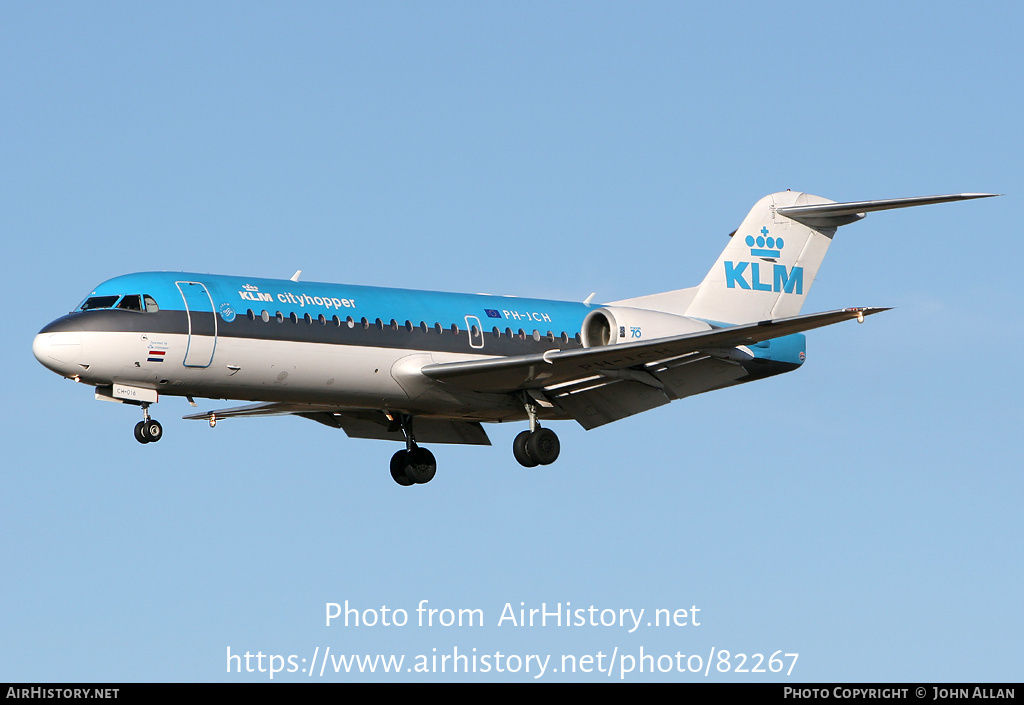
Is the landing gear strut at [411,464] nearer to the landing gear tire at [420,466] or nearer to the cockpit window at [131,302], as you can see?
the landing gear tire at [420,466]

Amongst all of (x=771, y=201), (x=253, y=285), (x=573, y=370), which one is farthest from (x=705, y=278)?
(x=253, y=285)

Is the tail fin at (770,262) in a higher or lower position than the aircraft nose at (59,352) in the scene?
higher

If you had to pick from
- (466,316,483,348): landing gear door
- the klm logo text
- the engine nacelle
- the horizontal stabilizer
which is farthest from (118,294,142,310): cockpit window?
the horizontal stabilizer

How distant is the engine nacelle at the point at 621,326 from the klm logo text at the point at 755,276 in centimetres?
266

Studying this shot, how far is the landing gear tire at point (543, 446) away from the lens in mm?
29781

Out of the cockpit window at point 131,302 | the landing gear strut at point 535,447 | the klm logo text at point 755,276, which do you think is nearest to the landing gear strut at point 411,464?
the landing gear strut at point 535,447

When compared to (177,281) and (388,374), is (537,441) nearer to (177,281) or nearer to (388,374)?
(388,374)

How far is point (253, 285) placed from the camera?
27.7 m

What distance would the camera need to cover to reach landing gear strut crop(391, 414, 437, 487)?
105ft

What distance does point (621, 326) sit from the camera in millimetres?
30312

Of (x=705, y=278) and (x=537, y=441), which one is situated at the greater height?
(x=705, y=278)
